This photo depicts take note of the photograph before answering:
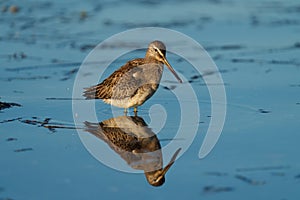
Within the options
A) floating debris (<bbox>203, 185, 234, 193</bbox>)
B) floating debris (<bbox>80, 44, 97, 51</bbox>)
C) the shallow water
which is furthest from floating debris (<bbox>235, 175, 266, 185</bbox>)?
floating debris (<bbox>80, 44, 97, 51</bbox>)

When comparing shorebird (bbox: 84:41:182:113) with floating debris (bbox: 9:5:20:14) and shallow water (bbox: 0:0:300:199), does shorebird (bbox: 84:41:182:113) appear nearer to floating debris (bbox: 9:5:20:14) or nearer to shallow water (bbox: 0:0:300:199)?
shallow water (bbox: 0:0:300:199)

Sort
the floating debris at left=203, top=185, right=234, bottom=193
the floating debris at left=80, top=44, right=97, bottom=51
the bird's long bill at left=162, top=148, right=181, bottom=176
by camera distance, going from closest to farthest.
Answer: the floating debris at left=203, top=185, right=234, bottom=193 < the bird's long bill at left=162, top=148, right=181, bottom=176 < the floating debris at left=80, top=44, right=97, bottom=51

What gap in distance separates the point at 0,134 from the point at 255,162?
2710mm

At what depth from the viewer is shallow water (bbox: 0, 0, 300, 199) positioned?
543 centimetres

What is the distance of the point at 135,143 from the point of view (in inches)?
257

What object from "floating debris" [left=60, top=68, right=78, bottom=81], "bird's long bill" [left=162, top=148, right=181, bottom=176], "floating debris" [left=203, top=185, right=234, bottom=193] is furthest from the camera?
"floating debris" [left=60, top=68, right=78, bottom=81]

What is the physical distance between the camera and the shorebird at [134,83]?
7.52 m

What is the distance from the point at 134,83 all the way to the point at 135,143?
124 cm

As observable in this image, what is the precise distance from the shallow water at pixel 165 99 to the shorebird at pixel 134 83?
22 centimetres

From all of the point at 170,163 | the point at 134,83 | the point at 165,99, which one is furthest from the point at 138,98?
the point at 170,163

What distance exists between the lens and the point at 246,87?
8.64 metres

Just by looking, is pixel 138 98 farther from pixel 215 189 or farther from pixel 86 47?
pixel 86 47

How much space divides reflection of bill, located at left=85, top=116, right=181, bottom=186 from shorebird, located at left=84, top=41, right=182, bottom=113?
23cm

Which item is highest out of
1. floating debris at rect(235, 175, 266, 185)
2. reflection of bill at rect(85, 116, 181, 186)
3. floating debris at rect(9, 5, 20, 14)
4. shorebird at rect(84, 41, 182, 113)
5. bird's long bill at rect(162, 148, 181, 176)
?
floating debris at rect(9, 5, 20, 14)
